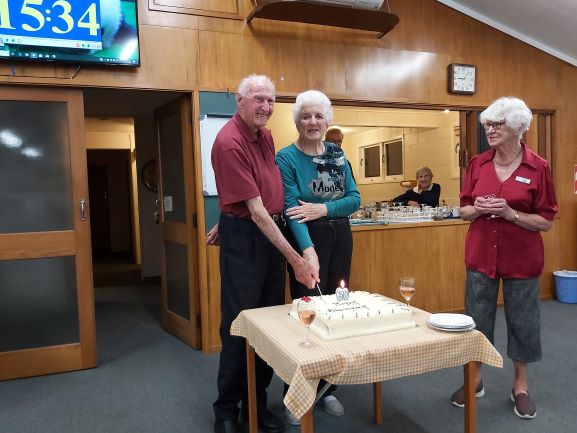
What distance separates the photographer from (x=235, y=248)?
6.29 ft

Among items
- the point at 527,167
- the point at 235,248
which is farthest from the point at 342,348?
the point at 527,167

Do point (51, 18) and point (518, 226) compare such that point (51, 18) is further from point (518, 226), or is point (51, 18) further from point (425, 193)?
point (425, 193)

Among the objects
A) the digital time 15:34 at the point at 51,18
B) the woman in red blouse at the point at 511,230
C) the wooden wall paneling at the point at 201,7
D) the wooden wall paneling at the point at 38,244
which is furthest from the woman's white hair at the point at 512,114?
the wooden wall paneling at the point at 38,244

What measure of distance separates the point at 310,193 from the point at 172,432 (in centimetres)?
127

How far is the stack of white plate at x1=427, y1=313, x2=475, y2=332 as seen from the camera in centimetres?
147

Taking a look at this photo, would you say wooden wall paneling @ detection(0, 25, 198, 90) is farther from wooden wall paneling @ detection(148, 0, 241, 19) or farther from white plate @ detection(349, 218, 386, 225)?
white plate @ detection(349, 218, 386, 225)

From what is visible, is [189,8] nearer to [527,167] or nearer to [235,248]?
[235,248]

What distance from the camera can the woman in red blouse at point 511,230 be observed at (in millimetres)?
2143

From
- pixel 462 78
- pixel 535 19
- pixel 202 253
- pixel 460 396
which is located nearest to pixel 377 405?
pixel 460 396

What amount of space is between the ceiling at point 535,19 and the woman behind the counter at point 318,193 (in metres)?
2.50

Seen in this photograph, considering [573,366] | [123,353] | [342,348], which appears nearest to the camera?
[342,348]

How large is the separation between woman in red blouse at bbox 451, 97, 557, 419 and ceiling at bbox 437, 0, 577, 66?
206 cm

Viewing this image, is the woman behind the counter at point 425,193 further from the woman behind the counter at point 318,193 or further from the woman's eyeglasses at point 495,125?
the woman behind the counter at point 318,193

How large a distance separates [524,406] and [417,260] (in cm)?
168
